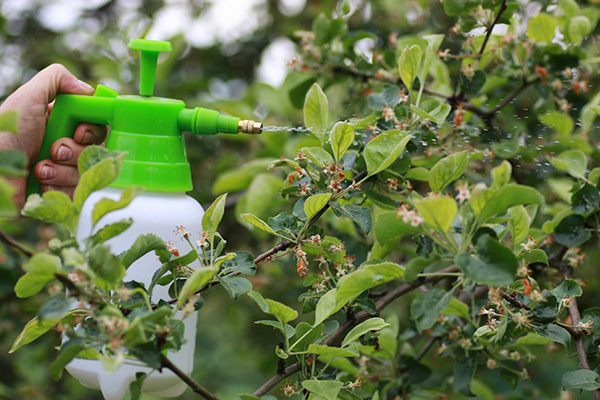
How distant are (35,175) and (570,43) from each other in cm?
99

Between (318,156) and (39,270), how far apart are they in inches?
14.5

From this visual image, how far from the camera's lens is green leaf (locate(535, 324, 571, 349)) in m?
0.79

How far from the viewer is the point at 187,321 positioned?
0.93m

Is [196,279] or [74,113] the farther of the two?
[74,113]

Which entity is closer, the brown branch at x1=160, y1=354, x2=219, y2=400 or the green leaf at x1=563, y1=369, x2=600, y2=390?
the brown branch at x1=160, y1=354, x2=219, y2=400

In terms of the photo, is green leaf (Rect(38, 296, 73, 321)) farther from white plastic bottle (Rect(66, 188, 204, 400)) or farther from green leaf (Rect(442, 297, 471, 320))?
green leaf (Rect(442, 297, 471, 320))

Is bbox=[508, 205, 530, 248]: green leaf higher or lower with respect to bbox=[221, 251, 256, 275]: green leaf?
higher

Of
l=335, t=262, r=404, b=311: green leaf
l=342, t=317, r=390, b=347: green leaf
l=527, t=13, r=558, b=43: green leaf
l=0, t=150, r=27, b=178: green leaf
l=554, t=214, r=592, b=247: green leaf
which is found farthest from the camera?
l=527, t=13, r=558, b=43: green leaf

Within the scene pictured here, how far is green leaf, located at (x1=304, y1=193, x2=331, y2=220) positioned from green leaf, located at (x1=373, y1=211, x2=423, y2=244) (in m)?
0.11

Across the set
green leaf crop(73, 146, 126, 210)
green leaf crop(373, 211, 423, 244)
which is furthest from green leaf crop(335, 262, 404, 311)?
green leaf crop(73, 146, 126, 210)

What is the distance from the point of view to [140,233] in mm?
854

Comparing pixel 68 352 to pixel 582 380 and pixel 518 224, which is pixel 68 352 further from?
pixel 582 380

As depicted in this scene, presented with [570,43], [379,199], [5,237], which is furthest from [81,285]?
[570,43]

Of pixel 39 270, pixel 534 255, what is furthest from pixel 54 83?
pixel 534 255
